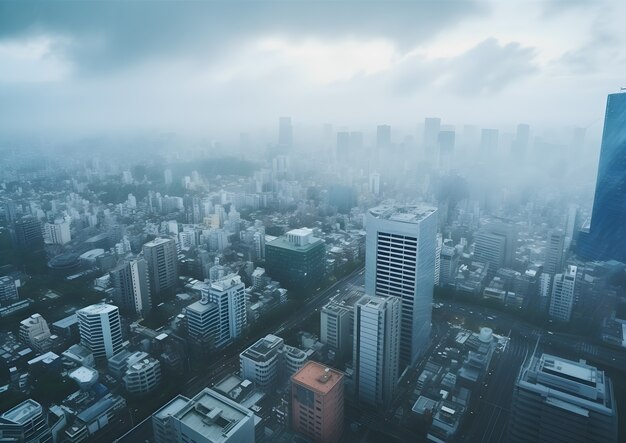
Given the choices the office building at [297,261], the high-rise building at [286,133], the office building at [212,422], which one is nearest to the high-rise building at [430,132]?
the high-rise building at [286,133]

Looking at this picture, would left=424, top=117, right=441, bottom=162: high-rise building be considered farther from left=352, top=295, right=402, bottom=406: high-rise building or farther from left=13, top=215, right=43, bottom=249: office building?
left=13, top=215, right=43, bottom=249: office building

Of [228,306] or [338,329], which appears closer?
[338,329]

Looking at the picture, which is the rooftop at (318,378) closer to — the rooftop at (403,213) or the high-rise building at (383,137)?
the rooftop at (403,213)

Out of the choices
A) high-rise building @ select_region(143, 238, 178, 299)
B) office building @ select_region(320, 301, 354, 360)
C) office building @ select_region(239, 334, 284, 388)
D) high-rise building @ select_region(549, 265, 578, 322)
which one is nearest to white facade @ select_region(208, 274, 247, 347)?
office building @ select_region(239, 334, 284, 388)

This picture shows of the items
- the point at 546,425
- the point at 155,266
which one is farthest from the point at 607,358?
the point at 155,266

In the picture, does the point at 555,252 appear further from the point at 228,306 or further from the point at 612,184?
the point at 228,306

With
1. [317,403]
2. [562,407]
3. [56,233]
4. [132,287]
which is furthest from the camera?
[56,233]

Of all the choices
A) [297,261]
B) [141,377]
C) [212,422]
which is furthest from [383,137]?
[212,422]
